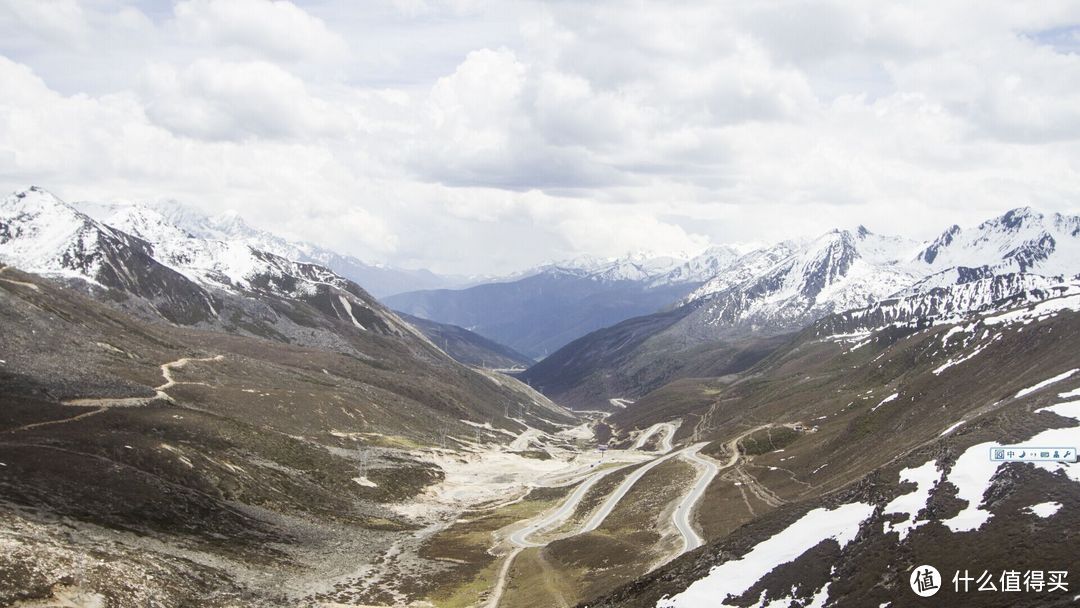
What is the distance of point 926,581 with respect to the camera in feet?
137

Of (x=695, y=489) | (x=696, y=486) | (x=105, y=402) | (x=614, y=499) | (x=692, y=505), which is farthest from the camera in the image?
(x=614, y=499)

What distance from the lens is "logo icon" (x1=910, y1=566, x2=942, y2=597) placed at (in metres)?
41.1

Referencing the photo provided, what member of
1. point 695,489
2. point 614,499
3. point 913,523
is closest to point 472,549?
point 614,499

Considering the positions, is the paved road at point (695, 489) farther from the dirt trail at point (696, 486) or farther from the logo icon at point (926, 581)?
the logo icon at point (926, 581)

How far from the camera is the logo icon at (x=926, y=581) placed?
41.1 m

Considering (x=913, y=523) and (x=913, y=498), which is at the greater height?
(x=913, y=498)

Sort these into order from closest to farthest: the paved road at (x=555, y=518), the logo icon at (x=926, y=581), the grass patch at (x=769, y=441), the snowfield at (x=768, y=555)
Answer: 1. the logo icon at (x=926, y=581)
2. the snowfield at (x=768, y=555)
3. the paved road at (x=555, y=518)
4. the grass patch at (x=769, y=441)

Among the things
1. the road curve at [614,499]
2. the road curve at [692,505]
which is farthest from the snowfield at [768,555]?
the road curve at [614,499]

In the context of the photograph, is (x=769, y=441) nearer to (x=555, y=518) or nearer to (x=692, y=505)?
(x=692, y=505)

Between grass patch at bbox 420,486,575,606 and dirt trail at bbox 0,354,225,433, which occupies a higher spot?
dirt trail at bbox 0,354,225,433

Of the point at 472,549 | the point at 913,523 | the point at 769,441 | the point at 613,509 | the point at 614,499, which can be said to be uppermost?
the point at 913,523

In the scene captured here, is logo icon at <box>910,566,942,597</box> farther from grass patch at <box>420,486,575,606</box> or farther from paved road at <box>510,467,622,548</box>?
paved road at <box>510,467,622,548</box>

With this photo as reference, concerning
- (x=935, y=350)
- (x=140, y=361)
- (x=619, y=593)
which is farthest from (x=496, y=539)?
(x=935, y=350)

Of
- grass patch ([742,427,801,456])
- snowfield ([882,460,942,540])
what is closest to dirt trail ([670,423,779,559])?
grass patch ([742,427,801,456])
